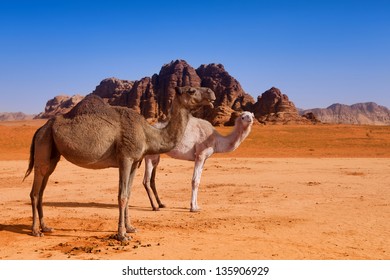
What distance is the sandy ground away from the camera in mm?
7918

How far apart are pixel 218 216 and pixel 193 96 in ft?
12.9

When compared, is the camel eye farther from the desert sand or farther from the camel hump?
the desert sand

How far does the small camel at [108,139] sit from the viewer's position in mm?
8898

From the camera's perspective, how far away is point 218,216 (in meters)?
11.7

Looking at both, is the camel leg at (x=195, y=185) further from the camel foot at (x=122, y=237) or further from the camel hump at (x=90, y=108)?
the camel hump at (x=90, y=108)

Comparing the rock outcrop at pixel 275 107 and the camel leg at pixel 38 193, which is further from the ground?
the rock outcrop at pixel 275 107

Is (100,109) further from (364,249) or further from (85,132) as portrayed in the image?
(364,249)

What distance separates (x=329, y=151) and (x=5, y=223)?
36.4m

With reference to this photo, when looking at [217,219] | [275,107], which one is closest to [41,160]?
[217,219]

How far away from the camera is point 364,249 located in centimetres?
805

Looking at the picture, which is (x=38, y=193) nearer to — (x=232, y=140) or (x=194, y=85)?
(x=232, y=140)

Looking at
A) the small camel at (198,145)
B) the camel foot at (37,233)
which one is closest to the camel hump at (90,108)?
the camel foot at (37,233)

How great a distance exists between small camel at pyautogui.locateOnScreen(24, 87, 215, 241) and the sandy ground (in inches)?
32.4

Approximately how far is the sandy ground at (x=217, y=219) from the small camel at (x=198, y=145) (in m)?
1.06
